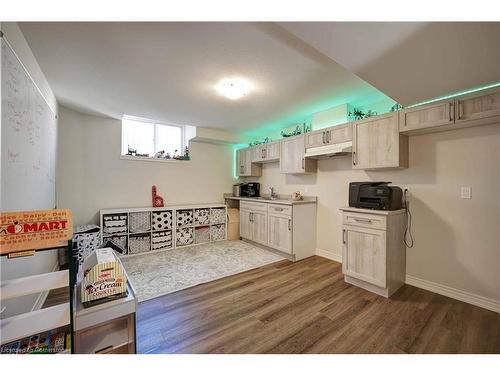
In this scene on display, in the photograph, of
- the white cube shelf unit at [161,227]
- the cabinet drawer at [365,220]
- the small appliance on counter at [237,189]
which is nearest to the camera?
the cabinet drawer at [365,220]

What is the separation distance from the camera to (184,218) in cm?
404

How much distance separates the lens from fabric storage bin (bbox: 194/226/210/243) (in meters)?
4.17

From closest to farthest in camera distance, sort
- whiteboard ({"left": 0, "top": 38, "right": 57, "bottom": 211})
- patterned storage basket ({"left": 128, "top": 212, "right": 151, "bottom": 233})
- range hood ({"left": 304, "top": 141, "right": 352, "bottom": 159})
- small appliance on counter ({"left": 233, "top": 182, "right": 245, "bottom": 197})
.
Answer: whiteboard ({"left": 0, "top": 38, "right": 57, "bottom": 211}), range hood ({"left": 304, "top": 141, "right": 352, "bottom": 159}), patterned storage basket ({"left": 128, "top": 212, "right": 151, "bottom": 233}), small appliance on counter ({"left": 233, "top": 182, "right": 245, "bottom": 197})

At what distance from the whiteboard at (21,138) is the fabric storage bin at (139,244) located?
4.83ft

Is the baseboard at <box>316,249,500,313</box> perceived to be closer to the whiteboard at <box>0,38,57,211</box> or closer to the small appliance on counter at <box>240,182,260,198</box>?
the small appliance on counter at <box>240,182,260,198</box>

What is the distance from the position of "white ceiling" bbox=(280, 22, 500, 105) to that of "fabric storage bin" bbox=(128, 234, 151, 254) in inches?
146

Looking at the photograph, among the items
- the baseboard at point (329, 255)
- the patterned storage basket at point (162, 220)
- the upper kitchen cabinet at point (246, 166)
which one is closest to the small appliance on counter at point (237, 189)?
the upper kitchen cabinet at point (246, 166)

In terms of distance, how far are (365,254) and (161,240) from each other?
10.9ft

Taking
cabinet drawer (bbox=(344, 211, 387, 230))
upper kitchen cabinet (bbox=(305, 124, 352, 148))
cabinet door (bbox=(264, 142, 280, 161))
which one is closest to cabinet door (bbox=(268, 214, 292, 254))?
cabinet drawer (bbox=(344, 211, 387, 230))

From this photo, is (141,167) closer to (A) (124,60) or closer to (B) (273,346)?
(A) (124,60)

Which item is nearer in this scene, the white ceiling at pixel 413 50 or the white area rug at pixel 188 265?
the white ceiling at pixel 413 50

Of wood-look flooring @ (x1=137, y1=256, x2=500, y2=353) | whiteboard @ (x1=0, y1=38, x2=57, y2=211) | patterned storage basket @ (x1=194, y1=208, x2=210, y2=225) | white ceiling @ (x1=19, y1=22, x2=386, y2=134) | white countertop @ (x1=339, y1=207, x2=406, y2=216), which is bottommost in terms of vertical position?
wood-look flooring @ (x1=137, y1=256, x2=500, y2=353)

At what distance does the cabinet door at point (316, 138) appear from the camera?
313 cm

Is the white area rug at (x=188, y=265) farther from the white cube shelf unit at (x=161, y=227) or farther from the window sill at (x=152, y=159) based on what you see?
the window sill at (x=152, y=159)
